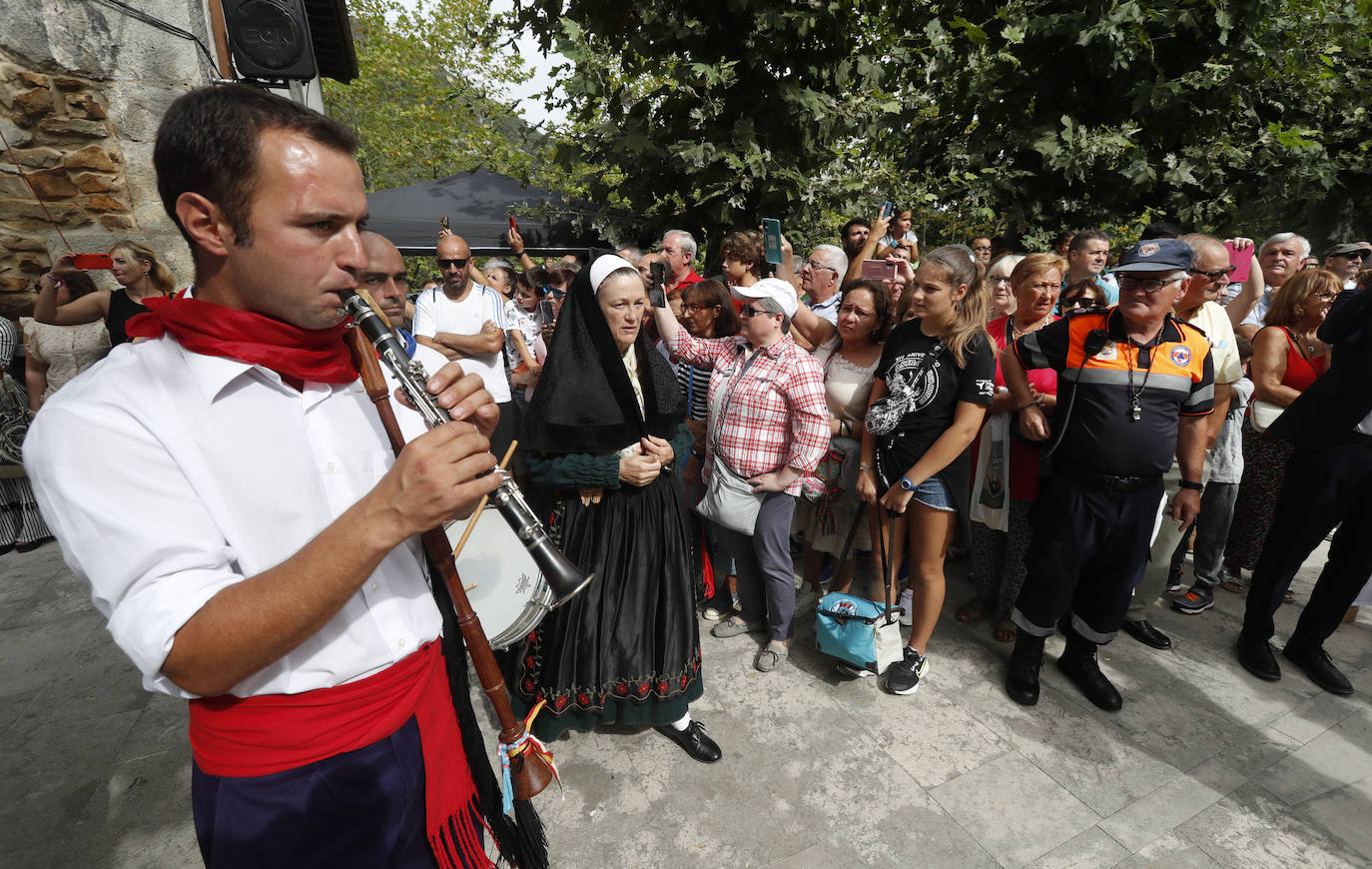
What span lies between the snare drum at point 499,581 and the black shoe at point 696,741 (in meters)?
1.24

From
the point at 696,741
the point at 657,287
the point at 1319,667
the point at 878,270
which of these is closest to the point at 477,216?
the point at 657,287

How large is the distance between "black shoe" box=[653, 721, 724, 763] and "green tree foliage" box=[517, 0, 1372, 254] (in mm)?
4221

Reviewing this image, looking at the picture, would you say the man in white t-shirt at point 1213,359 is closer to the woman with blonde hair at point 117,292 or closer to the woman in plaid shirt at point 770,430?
the woman in plaid shirt at point 770,430

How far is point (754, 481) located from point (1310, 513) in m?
3.06

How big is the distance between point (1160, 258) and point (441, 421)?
313 cm

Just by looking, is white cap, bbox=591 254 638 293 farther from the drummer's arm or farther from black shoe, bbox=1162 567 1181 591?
black shoe, bbox=1162 567 1181 591

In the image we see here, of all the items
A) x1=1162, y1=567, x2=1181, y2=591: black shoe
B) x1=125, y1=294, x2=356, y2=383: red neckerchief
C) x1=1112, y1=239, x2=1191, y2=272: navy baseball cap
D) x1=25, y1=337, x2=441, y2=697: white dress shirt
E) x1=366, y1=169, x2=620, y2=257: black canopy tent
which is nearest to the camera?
x1=25, y1=337, x2=441, y2=697: white dress shirt

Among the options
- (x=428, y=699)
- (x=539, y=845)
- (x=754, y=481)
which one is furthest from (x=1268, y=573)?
(x=428, y=699)

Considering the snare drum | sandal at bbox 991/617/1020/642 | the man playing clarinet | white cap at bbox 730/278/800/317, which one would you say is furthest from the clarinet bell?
sandal at bbox 991/617/1020/642

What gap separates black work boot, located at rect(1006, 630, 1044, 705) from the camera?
319cm

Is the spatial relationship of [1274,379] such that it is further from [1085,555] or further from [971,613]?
[971,613]

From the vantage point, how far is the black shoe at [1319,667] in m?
3.25

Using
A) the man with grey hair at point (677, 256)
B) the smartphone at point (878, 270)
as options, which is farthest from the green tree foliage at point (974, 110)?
the smartphone at point (878, 270)

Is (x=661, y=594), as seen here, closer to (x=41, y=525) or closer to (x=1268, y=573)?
(x=1268, y=573)
